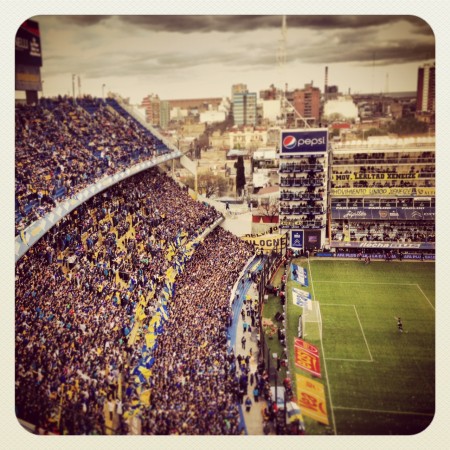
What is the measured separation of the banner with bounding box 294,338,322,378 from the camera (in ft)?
30.0

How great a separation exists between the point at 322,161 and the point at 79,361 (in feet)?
32.9

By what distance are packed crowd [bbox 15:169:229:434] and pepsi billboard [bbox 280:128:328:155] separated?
398cm

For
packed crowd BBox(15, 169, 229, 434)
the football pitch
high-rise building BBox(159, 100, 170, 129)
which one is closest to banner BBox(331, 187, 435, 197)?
the football pitch

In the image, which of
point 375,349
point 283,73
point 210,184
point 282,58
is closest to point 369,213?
point 210,184

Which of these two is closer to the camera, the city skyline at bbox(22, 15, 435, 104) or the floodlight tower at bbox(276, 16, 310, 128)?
the city skyline at bbox(22, 15, 435, 104)

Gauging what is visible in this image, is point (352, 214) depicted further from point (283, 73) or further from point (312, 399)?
point (312, 399)

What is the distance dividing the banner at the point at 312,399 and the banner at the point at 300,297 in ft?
10.0

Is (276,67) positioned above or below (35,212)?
above

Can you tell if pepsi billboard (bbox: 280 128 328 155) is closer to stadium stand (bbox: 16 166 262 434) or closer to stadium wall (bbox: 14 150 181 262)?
stadium wall (bbox: 14 150 181 262)

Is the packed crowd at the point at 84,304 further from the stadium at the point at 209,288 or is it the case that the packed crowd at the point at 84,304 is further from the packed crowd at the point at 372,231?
the packed crowd at the point at 372,231

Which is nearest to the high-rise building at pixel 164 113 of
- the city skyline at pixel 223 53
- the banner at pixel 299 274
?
the city skyline at pixel 223 53

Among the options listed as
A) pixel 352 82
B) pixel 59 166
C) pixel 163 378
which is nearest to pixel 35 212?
pixel 59 166
